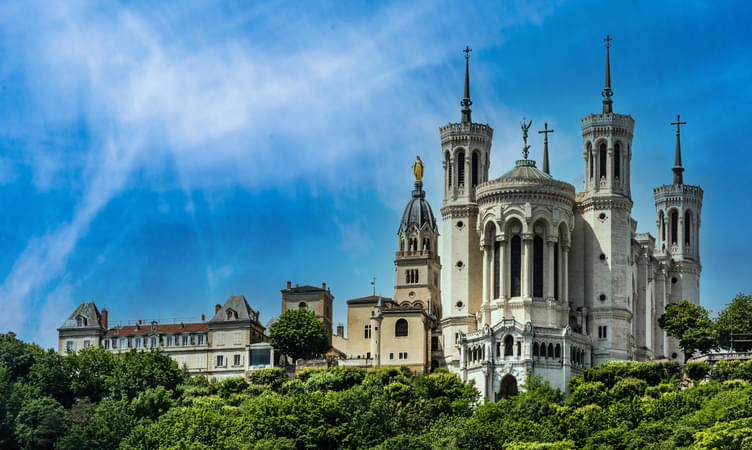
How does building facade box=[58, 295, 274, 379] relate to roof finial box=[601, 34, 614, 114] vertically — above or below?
below

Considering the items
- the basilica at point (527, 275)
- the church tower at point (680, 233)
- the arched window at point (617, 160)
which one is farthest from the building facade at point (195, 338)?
the church tower at point (680, 233)

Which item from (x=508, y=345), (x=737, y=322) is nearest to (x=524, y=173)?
(x=508, y=345)

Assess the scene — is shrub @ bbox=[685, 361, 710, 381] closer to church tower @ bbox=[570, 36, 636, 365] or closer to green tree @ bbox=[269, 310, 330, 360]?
church tower @ bbox=[570, 36, 636, 365]

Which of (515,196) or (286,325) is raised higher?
(515,196)

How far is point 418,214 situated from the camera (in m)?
152

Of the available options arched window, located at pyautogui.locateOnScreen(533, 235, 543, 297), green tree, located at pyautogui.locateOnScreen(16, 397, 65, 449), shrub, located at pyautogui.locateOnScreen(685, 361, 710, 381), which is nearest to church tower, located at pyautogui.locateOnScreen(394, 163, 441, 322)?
arched window, located at pyautogui.locateOnScreen(533, 235, 543, 297)

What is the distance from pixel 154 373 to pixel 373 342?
20200 millimetres

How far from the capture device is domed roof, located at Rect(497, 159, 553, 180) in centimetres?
12725

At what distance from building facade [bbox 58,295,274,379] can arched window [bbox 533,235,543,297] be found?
27706 mm

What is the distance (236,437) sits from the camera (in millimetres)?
108625

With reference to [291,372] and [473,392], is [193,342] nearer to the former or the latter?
[291,372]

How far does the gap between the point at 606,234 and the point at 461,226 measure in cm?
1321

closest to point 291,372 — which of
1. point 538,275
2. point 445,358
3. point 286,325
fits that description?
point 286,325

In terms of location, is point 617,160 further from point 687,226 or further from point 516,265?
point 687,226
